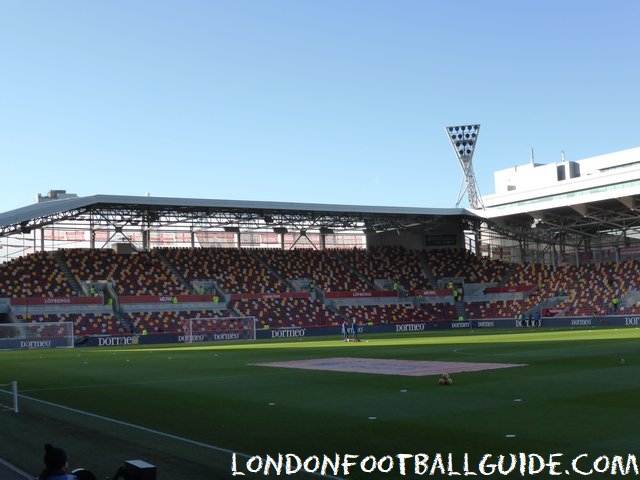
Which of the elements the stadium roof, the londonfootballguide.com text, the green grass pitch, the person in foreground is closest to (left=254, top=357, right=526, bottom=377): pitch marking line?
the green grass pitch

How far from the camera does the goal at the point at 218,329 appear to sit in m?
62.1

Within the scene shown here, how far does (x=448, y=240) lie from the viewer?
85.8 m

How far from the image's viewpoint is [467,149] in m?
80.2

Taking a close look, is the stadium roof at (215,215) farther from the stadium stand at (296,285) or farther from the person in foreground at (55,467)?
the person in foreground at (55,467)

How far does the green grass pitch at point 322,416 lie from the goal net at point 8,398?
0.41 metres

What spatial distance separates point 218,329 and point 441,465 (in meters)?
53.3

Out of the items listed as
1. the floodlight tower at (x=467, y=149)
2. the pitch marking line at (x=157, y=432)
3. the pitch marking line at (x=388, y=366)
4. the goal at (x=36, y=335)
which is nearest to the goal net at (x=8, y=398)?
the pitch marking line at (x=157, y=432)

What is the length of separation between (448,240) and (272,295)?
78.5 feet

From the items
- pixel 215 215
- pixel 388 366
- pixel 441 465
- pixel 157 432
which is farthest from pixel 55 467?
pixel 215 215

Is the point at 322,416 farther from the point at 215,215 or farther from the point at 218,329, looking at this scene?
the point at 215,215

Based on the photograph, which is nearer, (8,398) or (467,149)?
(8,398)

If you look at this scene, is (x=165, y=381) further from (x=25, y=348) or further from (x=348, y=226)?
(x=348, y=226)

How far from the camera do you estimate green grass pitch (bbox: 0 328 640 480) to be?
11953 mm

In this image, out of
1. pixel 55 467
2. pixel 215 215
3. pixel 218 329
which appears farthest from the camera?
pixel 215 215
